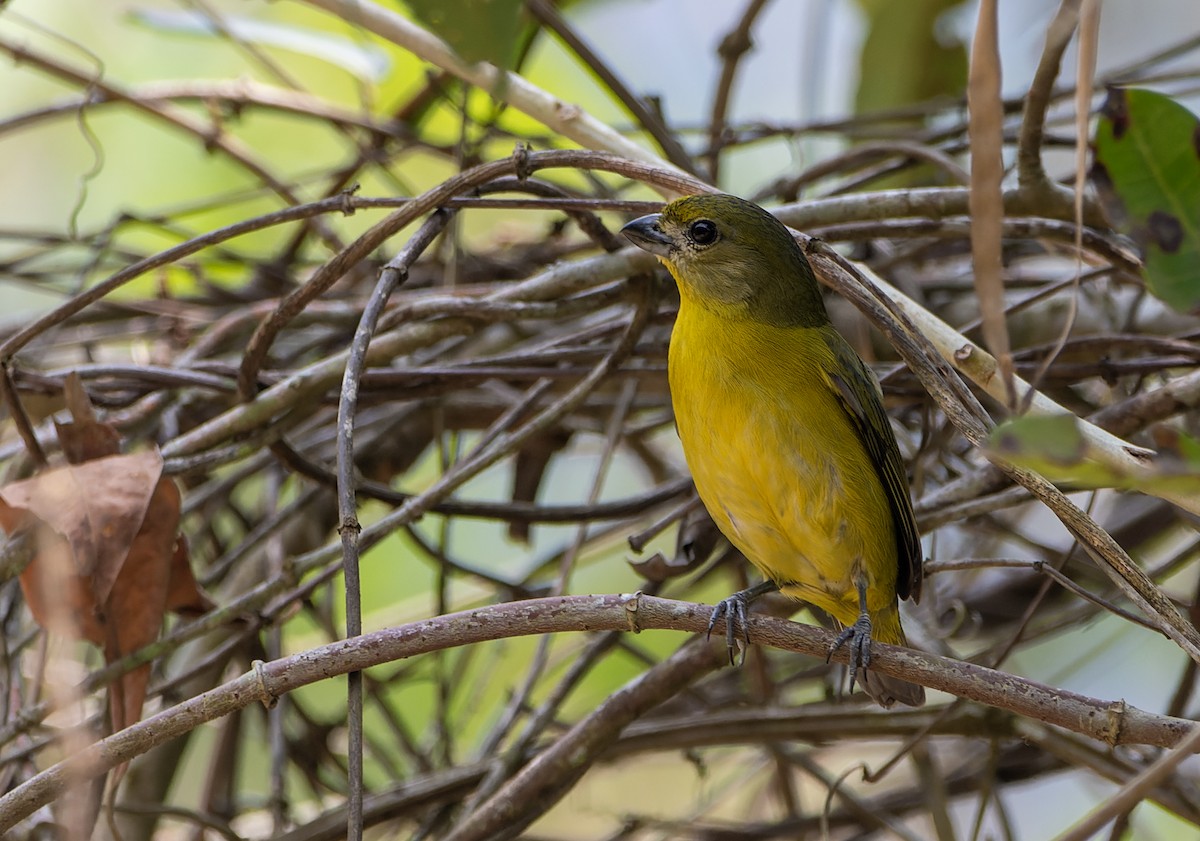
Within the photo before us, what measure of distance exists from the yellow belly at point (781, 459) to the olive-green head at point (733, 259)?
117 mm

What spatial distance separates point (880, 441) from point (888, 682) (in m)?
0.54

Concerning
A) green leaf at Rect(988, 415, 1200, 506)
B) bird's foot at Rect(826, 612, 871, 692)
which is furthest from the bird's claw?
green leaf at Rect(988, 415, 1200, 506)

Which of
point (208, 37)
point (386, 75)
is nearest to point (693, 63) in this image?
point (386, 75)

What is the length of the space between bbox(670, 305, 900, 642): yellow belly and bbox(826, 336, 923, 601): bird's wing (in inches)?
0.8

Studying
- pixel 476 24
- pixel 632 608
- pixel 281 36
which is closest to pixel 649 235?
pixel 632 608

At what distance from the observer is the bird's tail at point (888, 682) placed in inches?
97.3

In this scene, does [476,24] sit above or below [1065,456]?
above

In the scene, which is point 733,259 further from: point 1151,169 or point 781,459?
point 1151,169

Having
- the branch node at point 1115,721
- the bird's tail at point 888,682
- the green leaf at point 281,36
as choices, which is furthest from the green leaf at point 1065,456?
the green leaf at point 281,36

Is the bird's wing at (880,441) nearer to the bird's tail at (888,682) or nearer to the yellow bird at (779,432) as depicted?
the yellow bird at (779,432)

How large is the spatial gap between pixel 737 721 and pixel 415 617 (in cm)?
148

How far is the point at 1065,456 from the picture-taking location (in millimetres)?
1109

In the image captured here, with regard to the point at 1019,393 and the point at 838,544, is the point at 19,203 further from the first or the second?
the point at 1019,393

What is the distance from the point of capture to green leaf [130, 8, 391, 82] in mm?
3902
